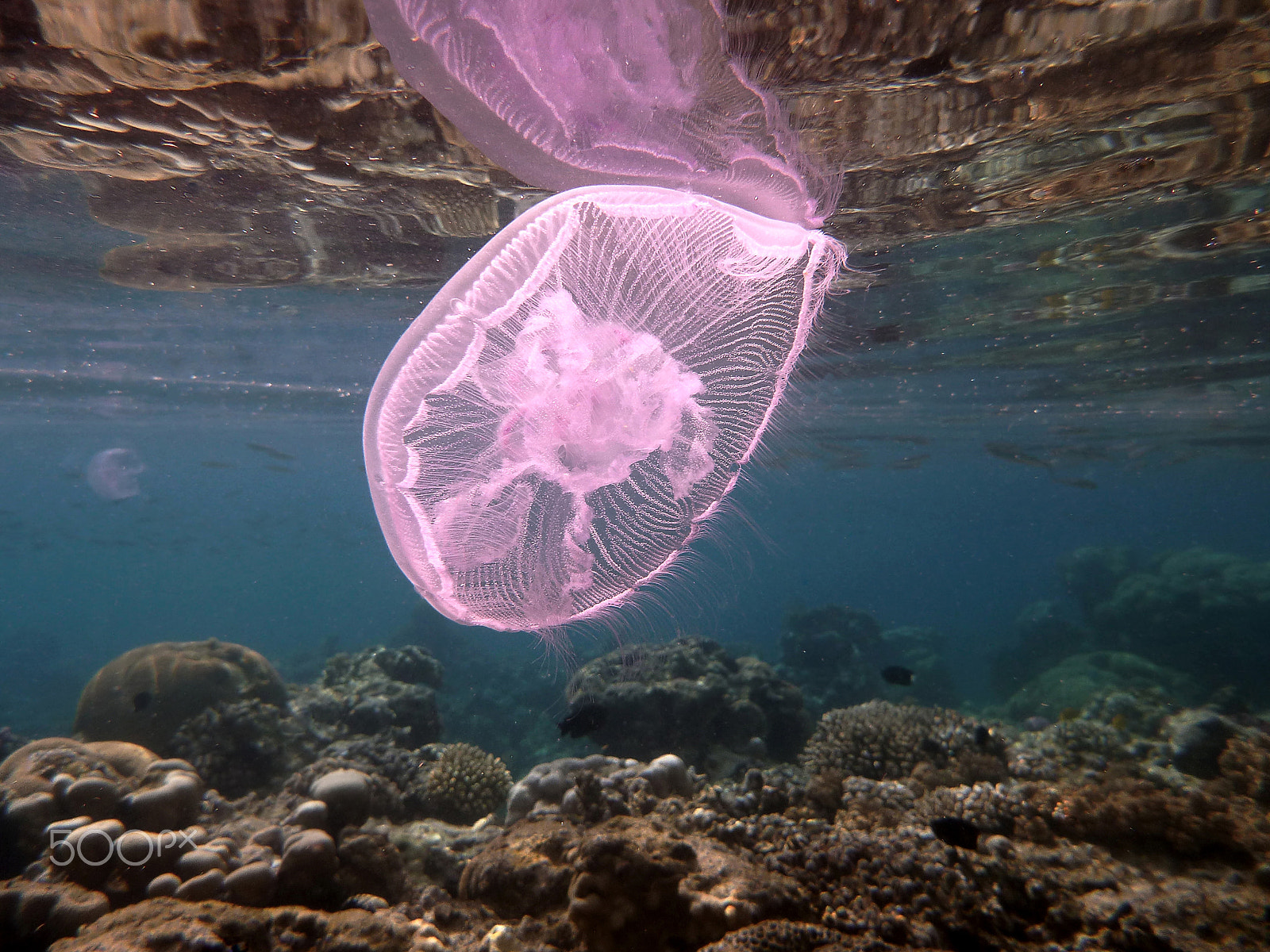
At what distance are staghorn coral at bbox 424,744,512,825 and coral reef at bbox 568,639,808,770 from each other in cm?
171

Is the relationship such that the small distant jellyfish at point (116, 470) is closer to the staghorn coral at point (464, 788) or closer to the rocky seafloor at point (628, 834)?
the rocky seafloor at point (628, 834)

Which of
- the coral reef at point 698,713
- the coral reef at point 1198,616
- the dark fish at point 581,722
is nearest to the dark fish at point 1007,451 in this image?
the coral reef at point 1198,616

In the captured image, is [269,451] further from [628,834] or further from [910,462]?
[628,834]

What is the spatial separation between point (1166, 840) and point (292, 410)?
88.5 ft

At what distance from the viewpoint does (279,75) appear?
15.7 feet

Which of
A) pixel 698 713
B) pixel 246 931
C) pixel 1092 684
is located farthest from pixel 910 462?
pixel 246 931

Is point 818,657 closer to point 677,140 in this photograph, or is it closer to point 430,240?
point 430,240

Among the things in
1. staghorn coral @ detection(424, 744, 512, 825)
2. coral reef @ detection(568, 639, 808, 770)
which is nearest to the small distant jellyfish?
coral reef @ detection(568, 639, 808, 770)

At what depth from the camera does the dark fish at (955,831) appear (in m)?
3.95

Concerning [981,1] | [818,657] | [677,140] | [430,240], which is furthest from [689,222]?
[818,657]

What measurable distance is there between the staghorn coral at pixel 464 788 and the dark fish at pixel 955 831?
4413mm

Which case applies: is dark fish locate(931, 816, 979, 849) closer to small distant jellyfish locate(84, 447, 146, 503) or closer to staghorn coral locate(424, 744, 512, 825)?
staghorn coral locate(424, 744, 512, 825)

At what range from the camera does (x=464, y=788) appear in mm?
6465

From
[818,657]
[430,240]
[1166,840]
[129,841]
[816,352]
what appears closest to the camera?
[129,841]
